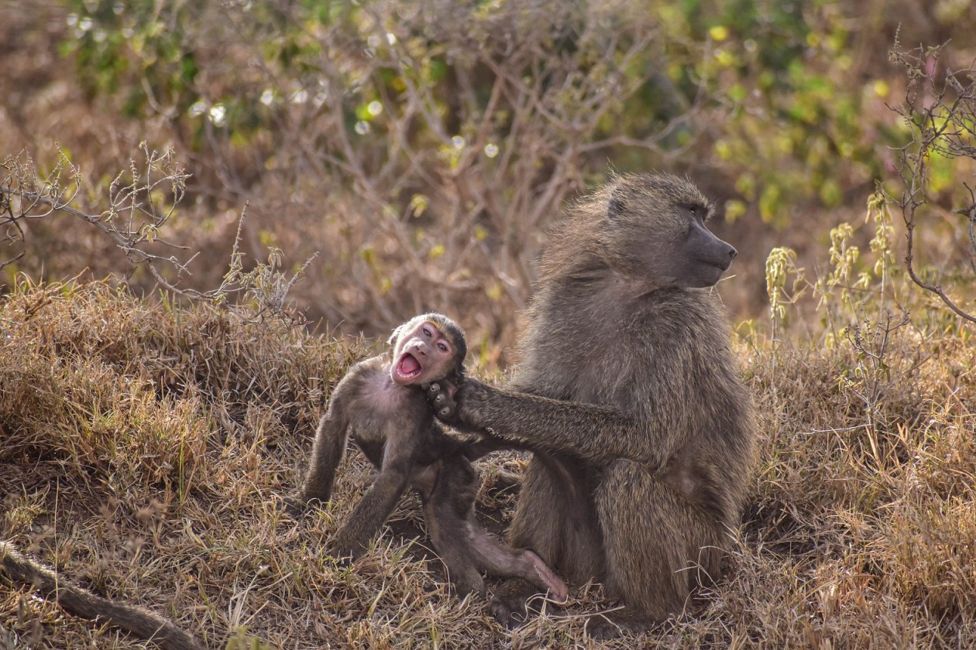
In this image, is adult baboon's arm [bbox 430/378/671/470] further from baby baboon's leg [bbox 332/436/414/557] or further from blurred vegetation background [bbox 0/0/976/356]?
blurred vegetation background [bbox 0/0/976/356]

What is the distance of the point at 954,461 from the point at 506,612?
149cm

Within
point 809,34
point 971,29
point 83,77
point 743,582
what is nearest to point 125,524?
point 743,582

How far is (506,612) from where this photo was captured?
352cm

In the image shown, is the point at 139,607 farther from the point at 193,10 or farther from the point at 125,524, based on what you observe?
the point at 193,10

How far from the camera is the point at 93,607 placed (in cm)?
303

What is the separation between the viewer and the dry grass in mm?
3246

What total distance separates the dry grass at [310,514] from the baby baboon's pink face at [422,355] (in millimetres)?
481

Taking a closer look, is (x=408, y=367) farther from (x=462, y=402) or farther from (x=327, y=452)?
(x=327, y=452)

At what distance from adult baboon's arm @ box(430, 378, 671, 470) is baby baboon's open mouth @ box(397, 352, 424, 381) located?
0.26 ft

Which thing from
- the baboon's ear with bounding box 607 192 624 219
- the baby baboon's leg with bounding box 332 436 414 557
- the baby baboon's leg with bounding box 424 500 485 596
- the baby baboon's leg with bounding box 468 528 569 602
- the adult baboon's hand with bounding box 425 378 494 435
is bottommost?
the baby baboon's leg with bounding box 468 528 569 602

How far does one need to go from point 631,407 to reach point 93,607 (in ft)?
5.17

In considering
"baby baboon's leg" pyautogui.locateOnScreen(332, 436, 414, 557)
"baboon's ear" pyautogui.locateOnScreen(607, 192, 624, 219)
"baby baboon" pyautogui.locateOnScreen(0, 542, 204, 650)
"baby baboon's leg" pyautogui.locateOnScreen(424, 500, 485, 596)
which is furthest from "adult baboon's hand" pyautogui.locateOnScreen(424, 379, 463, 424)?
"baby baboon" pyautogui.locateOnScreen(0, 542, 204, 650)

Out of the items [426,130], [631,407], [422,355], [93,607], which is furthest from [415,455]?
[426,130]

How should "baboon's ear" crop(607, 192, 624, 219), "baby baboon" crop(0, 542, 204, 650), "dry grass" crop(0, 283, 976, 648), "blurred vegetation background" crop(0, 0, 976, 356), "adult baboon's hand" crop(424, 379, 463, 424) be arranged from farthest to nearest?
"blurred vegetation background" crop(0, 0, 976, 356) < "baboon's ear" crop(607, 192, 624, 219) < "adult baboon's hand" crop(424, 379, 463, 424) < "dry grass" crop(0, 283, 976, 648) < "baby baboon" crop(0, 542, 204, 650)
